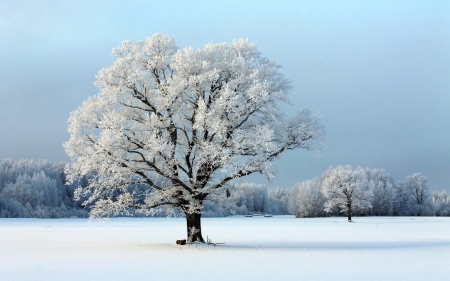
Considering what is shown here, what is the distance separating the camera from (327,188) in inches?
3425

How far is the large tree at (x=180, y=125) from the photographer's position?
80.2 feet

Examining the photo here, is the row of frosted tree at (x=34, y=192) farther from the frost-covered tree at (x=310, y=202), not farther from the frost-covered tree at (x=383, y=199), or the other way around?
the frost-covered tree at (x=383, y=199)

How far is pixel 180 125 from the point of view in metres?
26.4

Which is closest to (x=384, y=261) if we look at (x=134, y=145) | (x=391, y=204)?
(x=134, y=145)

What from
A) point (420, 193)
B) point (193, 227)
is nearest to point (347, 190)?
point (420, 193)

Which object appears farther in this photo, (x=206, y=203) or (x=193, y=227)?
(x=206, y=203)

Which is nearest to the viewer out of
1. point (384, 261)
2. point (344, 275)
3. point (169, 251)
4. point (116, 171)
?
point (344, 275)

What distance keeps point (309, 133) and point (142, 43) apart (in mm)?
10734

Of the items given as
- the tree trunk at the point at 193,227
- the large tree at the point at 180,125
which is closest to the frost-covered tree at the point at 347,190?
the large tree at the point at 180,125

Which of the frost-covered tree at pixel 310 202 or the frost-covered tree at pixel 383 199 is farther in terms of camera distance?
the frost-covered tree at pixel 310 202

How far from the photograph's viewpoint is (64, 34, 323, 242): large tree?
2445 centimetres

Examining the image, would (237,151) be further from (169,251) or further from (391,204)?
(391,204)

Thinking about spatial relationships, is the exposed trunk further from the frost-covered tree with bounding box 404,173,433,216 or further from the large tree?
the large tree

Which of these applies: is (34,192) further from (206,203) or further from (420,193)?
(420,193)
